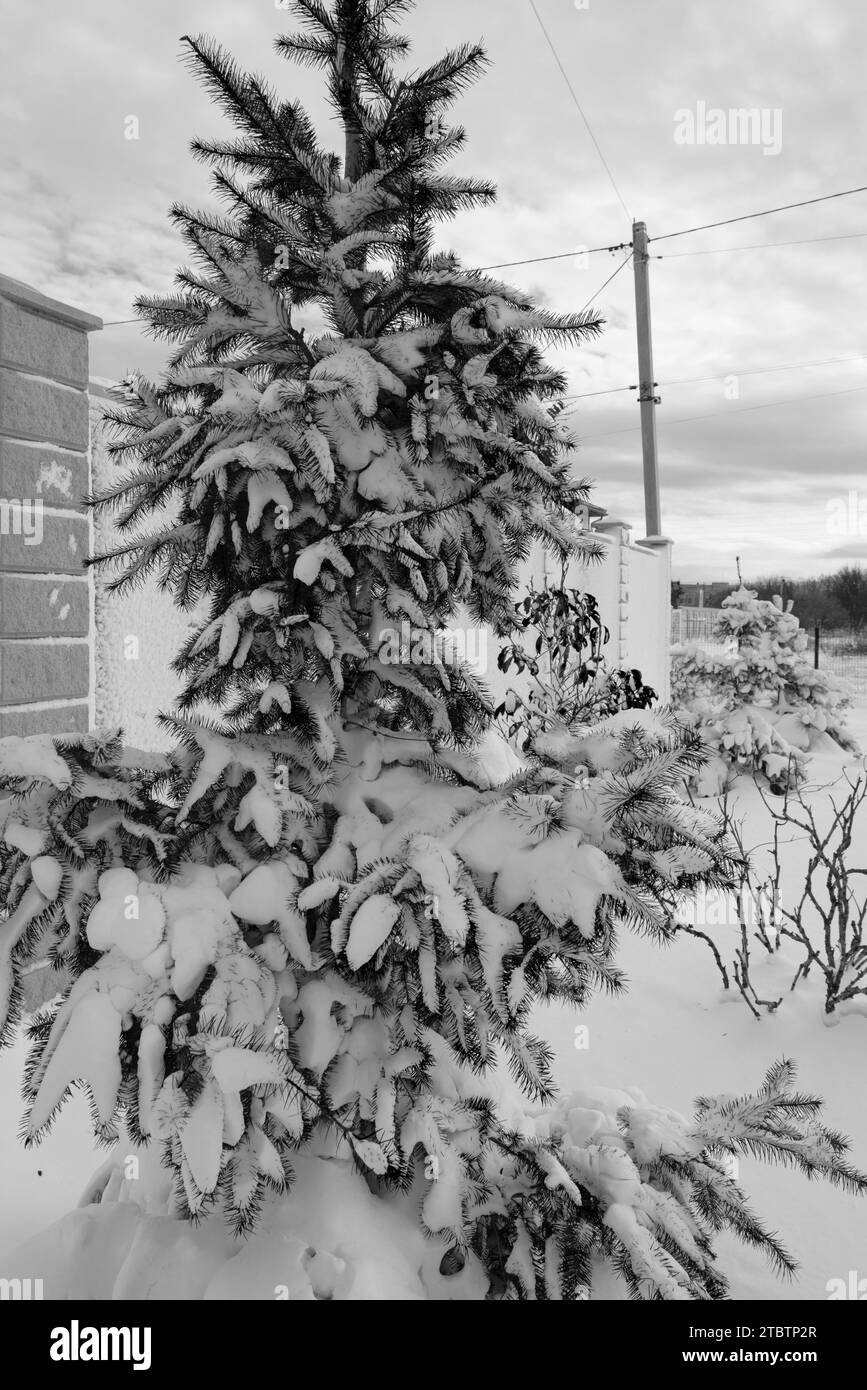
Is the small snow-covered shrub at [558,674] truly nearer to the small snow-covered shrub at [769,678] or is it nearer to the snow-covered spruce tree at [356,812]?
the snow-covered spruce tree at [356,812]

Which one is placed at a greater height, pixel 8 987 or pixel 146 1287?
pixel 8 987

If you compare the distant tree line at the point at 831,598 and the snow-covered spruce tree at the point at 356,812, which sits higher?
the distant tree line at the point at 831,598

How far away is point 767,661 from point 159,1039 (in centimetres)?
1100

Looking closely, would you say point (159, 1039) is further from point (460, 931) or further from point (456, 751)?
point (456, 751)

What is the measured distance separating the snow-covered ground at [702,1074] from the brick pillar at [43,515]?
135 cm

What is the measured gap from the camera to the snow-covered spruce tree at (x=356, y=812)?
1363 millimetres

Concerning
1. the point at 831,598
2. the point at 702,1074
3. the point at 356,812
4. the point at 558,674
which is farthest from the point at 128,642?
the point at 831,598

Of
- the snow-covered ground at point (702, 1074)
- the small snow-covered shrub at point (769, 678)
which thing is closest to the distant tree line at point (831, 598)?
the small snow-covered shrub at point (769, 678)

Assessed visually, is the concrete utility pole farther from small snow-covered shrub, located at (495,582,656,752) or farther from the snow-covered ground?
the snow-covered ground

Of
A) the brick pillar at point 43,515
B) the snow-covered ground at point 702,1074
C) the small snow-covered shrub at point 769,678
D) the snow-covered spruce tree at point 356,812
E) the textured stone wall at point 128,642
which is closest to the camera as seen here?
the snow-covered spruce tree at point 356,812

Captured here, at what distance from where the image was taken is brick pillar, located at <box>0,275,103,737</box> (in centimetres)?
317

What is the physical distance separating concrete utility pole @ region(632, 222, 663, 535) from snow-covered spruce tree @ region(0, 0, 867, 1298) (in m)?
10.1
